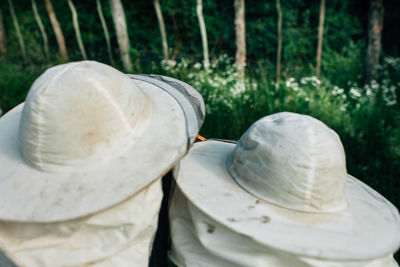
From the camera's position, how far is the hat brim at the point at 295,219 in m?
1.07

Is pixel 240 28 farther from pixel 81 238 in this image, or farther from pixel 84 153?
pixel 81 238

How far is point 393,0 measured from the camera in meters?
8.82

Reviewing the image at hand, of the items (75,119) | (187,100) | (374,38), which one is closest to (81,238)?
(75,119)

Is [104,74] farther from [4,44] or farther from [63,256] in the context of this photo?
[4,44]

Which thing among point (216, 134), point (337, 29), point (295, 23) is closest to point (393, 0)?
point (337, 29)

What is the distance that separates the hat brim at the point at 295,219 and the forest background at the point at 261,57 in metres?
2.00

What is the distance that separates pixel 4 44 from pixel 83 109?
12.3 m

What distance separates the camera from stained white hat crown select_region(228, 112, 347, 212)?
119cm

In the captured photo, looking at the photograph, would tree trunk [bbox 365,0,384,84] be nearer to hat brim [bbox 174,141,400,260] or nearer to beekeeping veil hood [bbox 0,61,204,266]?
hat brim [bbox 174,141,400,260]

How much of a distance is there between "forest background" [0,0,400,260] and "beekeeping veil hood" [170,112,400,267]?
2.13m

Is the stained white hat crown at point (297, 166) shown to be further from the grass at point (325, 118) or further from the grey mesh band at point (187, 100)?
the grass at point (325, 118)

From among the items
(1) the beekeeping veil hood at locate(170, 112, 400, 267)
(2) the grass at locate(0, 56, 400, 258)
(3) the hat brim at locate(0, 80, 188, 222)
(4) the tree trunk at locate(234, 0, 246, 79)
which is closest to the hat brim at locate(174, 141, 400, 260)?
(1) the beekeeping veil hood at locate(170, 112, 400, 267)

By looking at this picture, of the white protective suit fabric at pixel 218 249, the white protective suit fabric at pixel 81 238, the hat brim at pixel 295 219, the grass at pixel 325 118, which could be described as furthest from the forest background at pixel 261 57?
the white protective suit fabric at pixel 81 238

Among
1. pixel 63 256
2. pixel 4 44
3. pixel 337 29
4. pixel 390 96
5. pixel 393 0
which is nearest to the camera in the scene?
pixel 63 256
